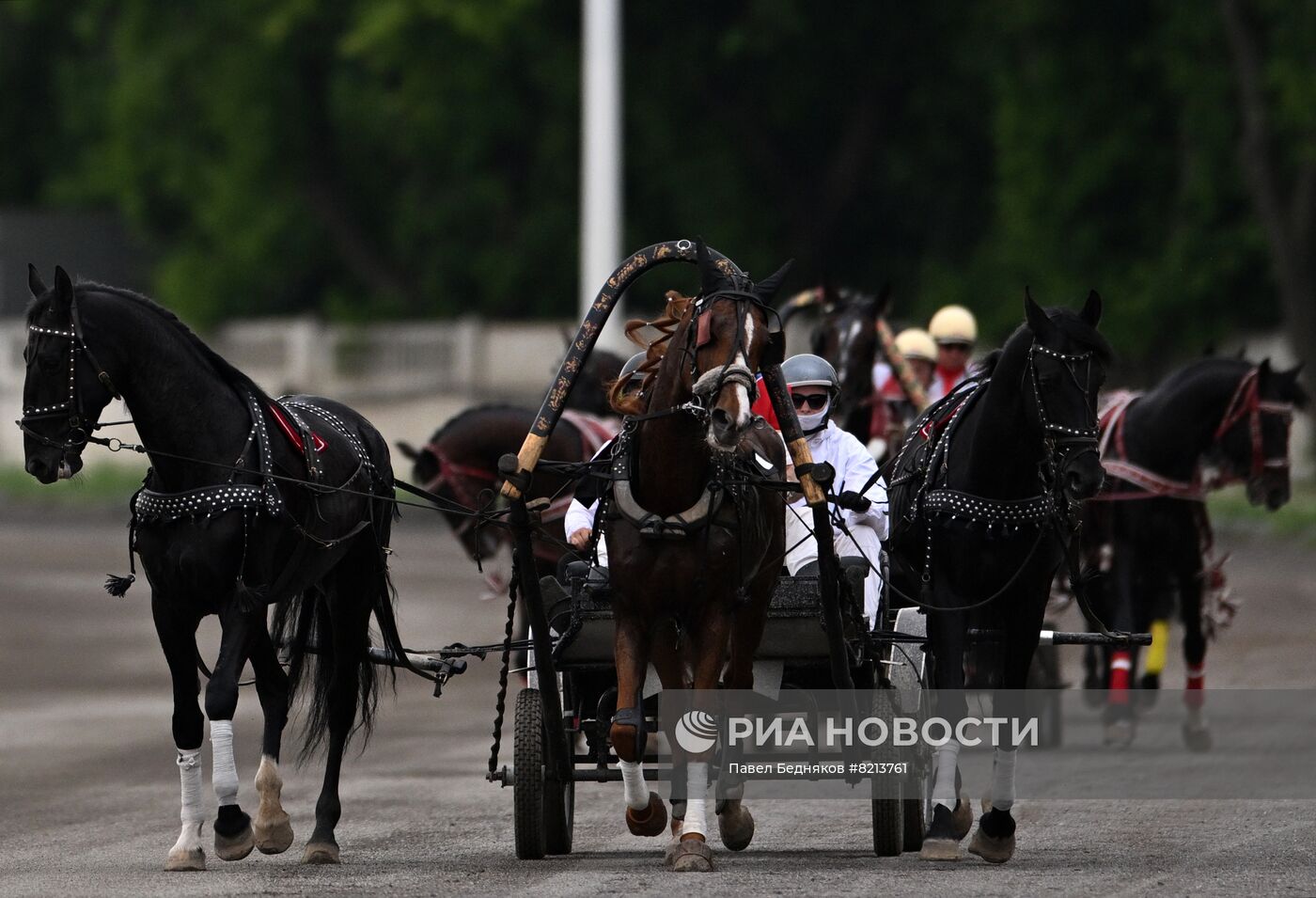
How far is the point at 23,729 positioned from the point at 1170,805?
7550mm

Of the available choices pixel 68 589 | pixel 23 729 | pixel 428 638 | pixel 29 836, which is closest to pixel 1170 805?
pixel 29 836

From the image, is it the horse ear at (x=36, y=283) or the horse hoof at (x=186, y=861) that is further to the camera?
the horse ear at (x=36, y=283)

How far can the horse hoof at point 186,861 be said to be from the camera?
991cm

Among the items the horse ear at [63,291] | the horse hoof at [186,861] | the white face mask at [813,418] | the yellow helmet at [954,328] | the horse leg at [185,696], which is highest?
the horse ear at [63,291]

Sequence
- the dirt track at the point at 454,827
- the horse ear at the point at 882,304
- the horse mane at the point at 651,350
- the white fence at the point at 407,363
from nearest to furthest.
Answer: the dirt track at the point at 454,827, the horse mane at the point at 651,350, the horse ear at the point at 882,304, the white fence at the point at 407,363

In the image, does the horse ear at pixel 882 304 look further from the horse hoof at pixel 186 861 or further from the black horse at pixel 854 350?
the horse hoof at pixel 186 861

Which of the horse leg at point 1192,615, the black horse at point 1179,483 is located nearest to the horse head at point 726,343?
the black horse at point 1179,483

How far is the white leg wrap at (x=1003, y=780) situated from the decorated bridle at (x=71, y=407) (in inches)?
146

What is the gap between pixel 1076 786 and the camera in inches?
501

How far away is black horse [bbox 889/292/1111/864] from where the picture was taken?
1004cm

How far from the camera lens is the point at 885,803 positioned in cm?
1005

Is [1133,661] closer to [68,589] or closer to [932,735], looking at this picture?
[932,735]

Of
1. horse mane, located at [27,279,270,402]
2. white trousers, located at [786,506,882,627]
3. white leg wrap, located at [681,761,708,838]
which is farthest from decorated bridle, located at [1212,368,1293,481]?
horse mane, located at [27,279,270,402]

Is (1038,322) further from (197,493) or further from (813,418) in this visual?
(197,493)
